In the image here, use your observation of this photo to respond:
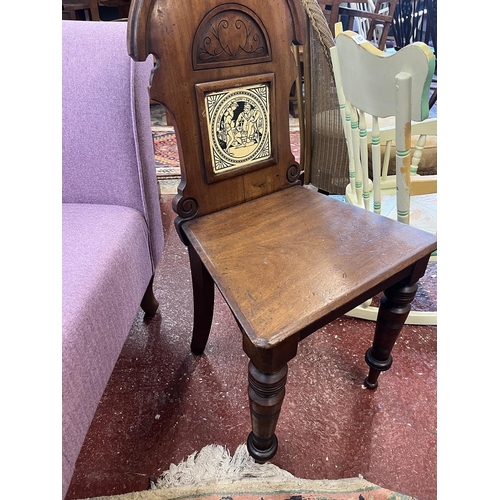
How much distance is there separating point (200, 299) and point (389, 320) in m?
0.48

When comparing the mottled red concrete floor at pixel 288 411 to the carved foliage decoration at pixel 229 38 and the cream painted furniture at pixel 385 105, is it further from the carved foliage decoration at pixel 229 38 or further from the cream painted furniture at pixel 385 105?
the carved foliage decoration at pixel 229 38

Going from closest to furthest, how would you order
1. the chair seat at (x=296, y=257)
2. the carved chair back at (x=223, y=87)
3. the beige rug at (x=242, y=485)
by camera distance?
the chair seat at (x=296, y=257) → the carved chair back at (x=223, y=87) → the beige rug at (x=242, y=485)

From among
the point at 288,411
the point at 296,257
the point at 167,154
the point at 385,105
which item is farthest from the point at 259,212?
the point at 167,154

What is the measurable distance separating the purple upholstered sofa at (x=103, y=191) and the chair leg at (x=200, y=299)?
150 millimetres

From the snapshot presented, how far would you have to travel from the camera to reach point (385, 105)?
2.74ft

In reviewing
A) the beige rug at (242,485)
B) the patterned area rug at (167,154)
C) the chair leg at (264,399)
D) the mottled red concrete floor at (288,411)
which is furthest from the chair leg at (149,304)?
the patterned area rug at (167,154)

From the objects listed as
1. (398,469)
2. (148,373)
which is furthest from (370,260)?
(148,373)

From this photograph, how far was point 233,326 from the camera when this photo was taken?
1329 mm

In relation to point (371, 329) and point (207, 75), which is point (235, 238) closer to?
point (207, 75)

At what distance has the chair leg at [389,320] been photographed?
864mm

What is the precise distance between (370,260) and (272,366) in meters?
0.29

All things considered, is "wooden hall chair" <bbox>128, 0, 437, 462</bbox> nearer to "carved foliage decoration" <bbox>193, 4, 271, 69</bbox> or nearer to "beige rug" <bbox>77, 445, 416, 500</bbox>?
"carved foliage decoration" <bbox>193, 4, 271, 69</bbox>

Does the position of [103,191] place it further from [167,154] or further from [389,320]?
[167,154]

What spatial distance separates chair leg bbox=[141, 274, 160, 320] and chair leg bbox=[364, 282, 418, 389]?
0.73 m
